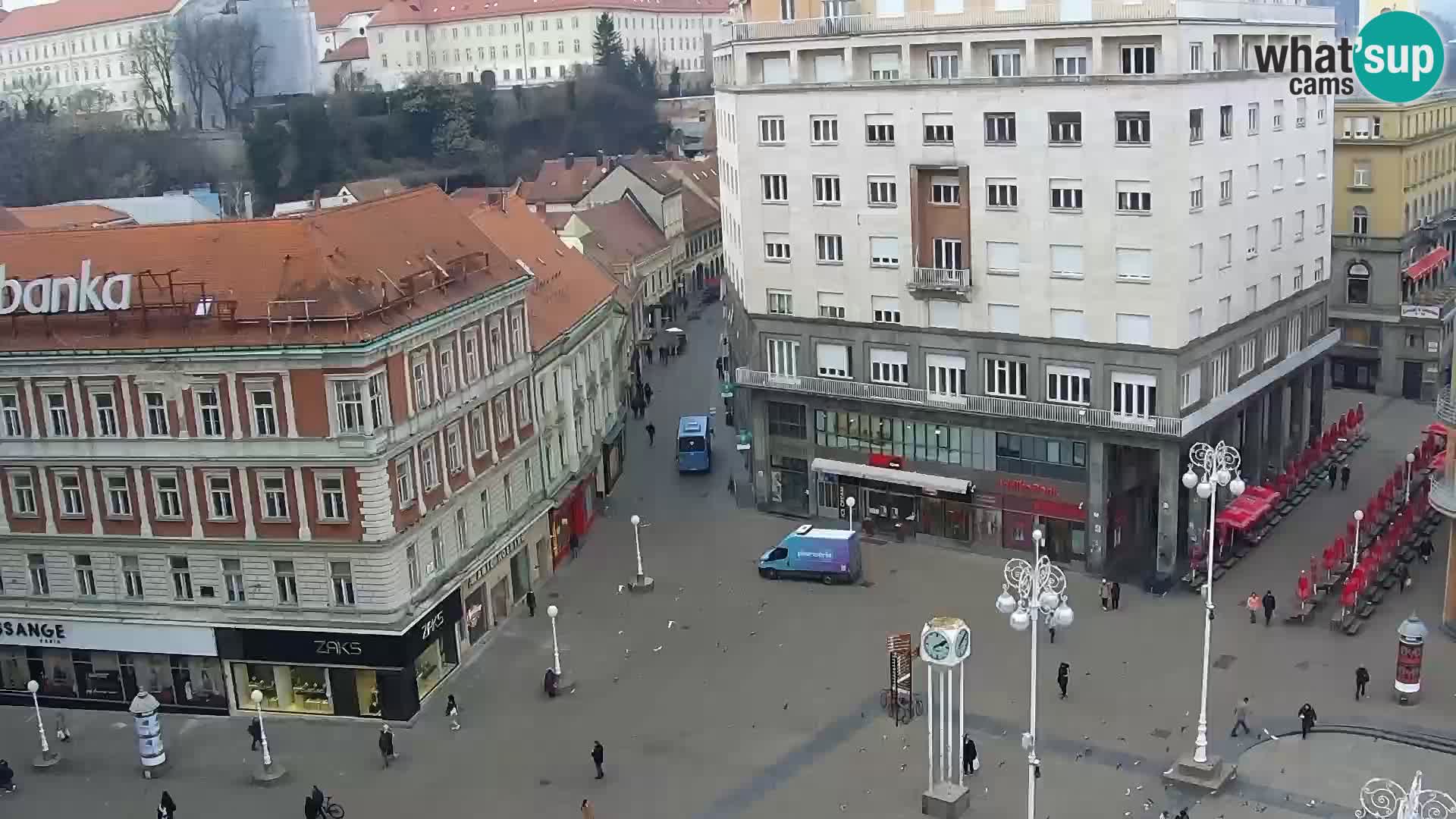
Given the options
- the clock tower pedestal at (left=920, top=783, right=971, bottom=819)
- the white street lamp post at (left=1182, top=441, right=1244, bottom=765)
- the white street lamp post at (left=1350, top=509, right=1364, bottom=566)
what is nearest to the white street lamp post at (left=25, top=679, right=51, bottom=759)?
the clock tower pedestal at (left=920, top=783, right=971, bottom=819)

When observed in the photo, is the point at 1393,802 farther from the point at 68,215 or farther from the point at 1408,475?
the point at 68,215

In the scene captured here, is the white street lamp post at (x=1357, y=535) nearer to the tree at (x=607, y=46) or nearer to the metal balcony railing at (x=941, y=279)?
the metal balcony railing at (x=941, y=279)

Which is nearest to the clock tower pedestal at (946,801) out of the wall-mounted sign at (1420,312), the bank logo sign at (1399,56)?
the bank logo sign at (1399,56)

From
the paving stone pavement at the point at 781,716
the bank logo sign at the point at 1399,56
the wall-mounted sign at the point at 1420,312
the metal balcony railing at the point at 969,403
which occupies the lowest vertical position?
the paving stone pavement at the point at 781,716

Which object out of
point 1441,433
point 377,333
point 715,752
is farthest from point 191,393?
point 1441,433

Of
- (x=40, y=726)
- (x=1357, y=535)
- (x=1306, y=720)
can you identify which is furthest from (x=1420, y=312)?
(x=40, y=726)
